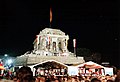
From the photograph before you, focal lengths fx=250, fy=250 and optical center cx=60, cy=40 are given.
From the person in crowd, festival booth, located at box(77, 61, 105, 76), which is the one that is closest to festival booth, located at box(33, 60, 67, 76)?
festival booth, located at box(77, 61, 105, 76)

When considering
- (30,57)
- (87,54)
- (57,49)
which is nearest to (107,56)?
(87,54)

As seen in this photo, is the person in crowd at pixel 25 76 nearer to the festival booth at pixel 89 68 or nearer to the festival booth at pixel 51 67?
the festival booth at pixel 89 68

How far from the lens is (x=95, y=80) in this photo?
5.20 meters

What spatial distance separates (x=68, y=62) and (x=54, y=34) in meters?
9.09

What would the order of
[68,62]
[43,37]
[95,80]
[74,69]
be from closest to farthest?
[95,80]
[74,69]
[68,62]
[43,37]

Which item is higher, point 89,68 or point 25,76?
point 25,76

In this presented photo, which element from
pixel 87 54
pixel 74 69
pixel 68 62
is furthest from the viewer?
pixel 87 54

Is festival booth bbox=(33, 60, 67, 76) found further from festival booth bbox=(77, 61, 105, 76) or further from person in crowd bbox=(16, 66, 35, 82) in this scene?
person in crowd bbox=(16, 66, 35, 82)

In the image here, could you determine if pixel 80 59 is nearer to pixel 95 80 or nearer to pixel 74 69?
pixel 74 69

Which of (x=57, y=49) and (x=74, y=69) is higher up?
(x=57, y=49)

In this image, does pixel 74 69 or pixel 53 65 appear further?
pixel 53 65

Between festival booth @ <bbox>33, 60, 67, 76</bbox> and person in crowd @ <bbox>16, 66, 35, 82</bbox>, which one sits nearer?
person in crowd @ <bbox>16, 66, 35, 82</bbox>

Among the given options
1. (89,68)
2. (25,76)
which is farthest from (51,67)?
(25,76)

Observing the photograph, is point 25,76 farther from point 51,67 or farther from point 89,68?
point 51,67
